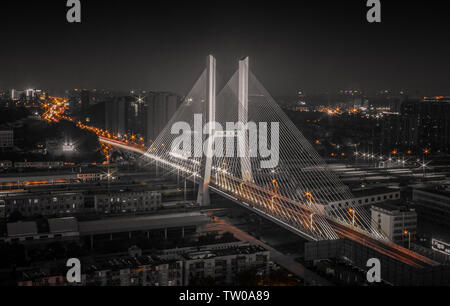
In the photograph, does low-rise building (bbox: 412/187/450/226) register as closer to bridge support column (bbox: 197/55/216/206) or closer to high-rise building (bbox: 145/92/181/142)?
bridge support column (bbox: 197/55/216/206)

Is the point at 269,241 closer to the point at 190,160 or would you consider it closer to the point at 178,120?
the point at 190,160

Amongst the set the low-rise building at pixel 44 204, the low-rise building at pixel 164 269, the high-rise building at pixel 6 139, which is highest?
the high-rise building at pixel 6 139

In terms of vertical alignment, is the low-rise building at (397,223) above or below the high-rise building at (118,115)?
below

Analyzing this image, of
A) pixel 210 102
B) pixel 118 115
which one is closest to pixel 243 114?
pixel 210 102

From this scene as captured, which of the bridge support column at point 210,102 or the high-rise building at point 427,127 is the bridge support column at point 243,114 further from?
the high-rise building at point 427,127

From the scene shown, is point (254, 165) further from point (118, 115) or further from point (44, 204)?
point (118, 115)

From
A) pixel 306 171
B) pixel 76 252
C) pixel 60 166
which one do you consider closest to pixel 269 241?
pixel 76 252

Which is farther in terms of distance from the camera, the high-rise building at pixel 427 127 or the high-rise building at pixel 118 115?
the high-rise building at pixel 118 115

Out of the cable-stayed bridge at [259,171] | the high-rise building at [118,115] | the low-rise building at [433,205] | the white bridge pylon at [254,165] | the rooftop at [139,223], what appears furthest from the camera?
the high-rise building at [118,115]

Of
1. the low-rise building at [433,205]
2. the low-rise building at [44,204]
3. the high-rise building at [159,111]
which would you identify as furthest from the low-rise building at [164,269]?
Answer: the high-rise building at [159,111]
